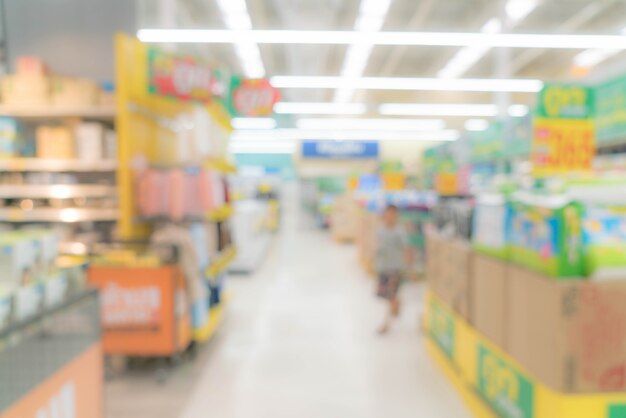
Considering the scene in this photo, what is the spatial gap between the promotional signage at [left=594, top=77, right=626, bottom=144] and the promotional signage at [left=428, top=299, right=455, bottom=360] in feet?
10.8

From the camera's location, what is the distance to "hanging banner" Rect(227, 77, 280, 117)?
682 centimetres

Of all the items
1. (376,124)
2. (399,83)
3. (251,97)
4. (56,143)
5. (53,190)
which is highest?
(376,124)

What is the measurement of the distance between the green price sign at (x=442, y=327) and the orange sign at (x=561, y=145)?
1.57m

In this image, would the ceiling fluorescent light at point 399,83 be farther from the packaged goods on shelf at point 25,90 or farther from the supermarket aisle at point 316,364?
the packaged goods on shelf at point 25,90

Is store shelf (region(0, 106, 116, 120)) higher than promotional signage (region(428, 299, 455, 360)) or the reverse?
higher

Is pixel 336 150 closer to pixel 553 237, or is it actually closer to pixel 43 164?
pixel 43 164

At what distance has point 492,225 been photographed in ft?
11.1

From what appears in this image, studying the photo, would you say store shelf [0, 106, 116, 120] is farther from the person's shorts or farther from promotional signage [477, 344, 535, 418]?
promotional signage [477, 344, 535, 418]

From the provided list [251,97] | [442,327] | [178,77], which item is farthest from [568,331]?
[251,97]

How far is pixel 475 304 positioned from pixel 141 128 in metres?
3.73

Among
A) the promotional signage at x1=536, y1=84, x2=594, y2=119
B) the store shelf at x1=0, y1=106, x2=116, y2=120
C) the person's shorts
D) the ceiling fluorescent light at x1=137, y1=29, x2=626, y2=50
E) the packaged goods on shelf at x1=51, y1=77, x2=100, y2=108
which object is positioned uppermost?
the ceiling fluorescent light at x1=137, y1=29, x2=626, y2=50

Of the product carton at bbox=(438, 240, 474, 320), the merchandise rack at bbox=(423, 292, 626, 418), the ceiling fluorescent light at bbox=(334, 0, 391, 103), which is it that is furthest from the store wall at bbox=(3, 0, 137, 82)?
the merchandise rack at bbox=(423, 292, 626, 418)

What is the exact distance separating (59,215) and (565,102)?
541 centimetres

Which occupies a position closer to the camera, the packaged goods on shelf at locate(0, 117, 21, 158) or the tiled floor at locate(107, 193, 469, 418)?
the tiled floor at locate(107, 193, 469, 418)
